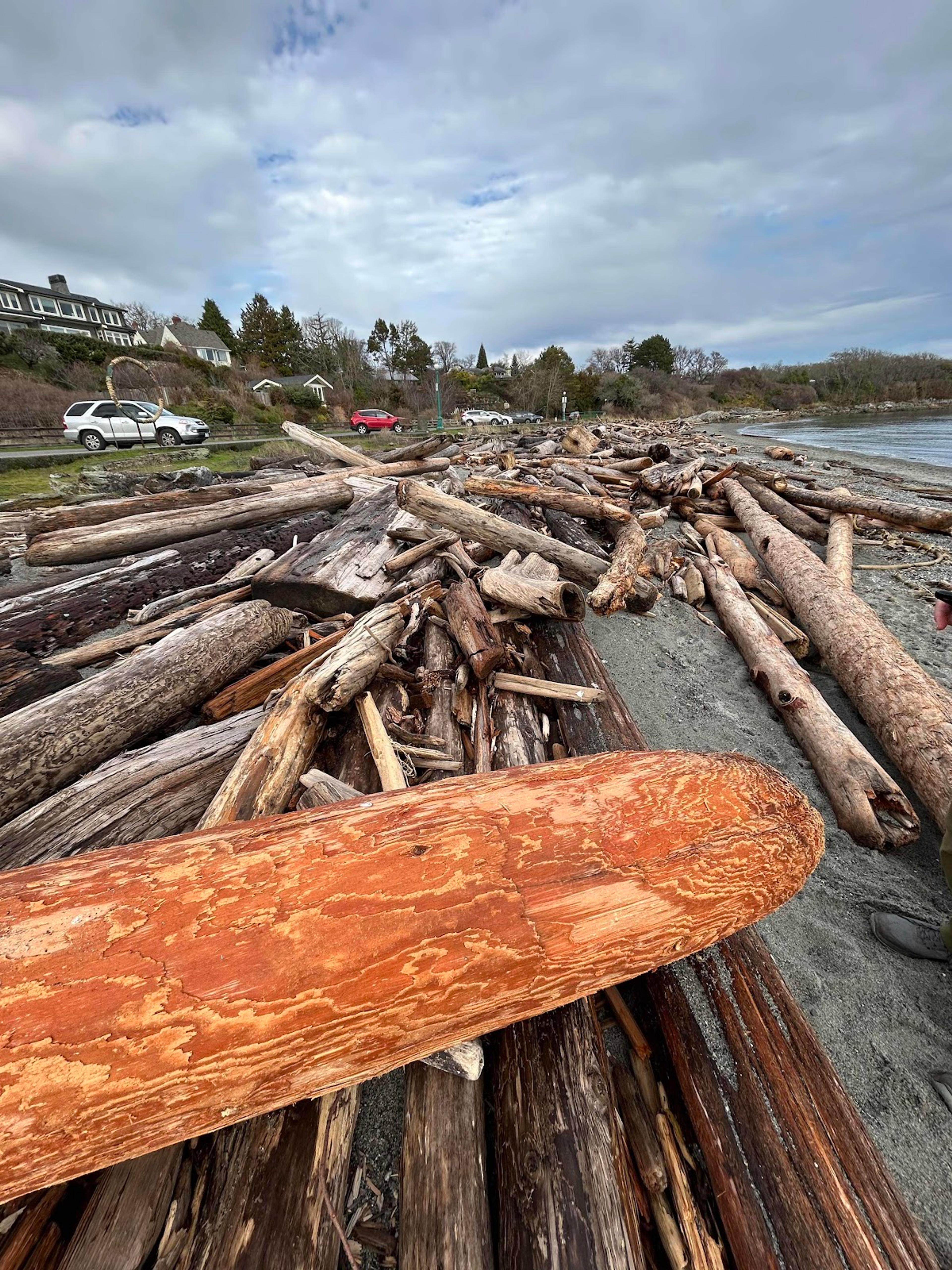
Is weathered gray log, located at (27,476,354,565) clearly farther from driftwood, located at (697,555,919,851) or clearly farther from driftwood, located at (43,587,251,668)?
driftwood, located at (697,555,919,851)

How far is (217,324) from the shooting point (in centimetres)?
4919

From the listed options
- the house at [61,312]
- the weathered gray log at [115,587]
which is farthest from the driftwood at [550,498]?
the house at [61,312]

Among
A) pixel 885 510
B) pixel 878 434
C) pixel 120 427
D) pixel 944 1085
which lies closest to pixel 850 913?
pixel 944 1085

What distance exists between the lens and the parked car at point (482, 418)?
3083 centimetres

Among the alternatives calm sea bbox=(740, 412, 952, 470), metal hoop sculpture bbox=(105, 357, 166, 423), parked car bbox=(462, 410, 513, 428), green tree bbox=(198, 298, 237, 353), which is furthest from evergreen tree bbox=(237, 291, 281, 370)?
calm sea bbox=(740, 412, 952, 470)

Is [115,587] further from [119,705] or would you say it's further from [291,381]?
[291,381]

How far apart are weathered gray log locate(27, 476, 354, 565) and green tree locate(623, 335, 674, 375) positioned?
72.2 m

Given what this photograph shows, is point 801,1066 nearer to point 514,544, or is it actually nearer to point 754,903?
point 754,903

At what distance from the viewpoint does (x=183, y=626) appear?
394 centimetres

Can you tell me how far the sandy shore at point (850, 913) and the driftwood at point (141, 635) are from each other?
3399 mm

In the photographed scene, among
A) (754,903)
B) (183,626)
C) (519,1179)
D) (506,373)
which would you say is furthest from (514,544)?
(506,373)

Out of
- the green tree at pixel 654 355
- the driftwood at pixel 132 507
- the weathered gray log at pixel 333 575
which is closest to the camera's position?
the weathered gray log at pixel 333 575

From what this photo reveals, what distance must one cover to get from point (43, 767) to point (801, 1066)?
327cm

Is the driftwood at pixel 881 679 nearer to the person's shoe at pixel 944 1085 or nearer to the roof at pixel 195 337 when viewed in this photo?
the person's shoe at pixel 944 1085
